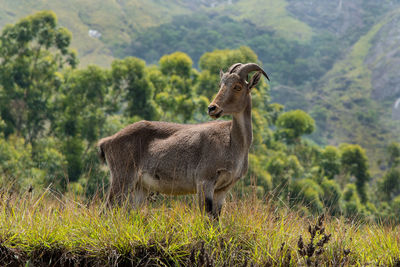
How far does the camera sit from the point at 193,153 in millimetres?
7477

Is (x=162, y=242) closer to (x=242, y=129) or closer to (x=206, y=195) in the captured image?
(x=206, y=195)

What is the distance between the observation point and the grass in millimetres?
6324

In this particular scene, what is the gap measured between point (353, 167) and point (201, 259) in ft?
153

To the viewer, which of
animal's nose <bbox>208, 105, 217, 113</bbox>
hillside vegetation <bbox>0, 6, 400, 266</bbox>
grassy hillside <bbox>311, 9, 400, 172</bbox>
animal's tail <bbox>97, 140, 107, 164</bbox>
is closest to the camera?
hillside vegetation <bbox>0, 6, 400, 266</bbox>

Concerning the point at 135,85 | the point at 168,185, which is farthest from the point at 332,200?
the point at 135,85

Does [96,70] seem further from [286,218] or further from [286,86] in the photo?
[286,86]

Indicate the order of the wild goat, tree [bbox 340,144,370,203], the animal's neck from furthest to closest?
tree [bbox 340,144,370,203], the animal's neck, the wild goat

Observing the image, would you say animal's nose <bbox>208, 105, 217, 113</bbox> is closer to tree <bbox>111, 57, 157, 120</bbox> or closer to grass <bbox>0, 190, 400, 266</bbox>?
grass <bbox>0, 190, 400, 266</bbox>

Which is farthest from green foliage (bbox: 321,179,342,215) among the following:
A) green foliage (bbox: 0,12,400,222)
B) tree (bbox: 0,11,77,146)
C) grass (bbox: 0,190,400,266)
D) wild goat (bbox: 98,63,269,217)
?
tree (bbox: 0,11,77,146)

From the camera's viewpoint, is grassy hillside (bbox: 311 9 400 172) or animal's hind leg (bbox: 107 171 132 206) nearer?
animal's hind leg (bbox: 107 171 132 206)

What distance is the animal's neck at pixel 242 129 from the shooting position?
7320mm

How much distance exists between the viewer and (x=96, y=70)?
123 ft

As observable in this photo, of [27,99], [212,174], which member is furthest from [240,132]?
[27,99]

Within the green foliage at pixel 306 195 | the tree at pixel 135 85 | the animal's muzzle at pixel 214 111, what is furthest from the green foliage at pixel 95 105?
the animal's muzzle at pixel 214 111
